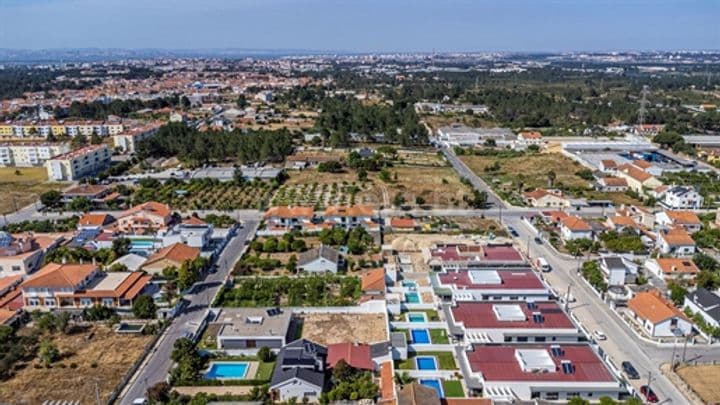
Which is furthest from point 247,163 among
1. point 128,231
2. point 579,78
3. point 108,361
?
point 579,78

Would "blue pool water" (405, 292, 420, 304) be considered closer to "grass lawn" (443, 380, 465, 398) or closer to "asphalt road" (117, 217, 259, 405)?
"grass lawn" (443, 380, 465, 398)

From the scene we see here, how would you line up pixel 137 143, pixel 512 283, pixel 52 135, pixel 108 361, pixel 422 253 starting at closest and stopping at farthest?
pixel 108 361 → pixel 512 283 → pixel 422 253 → pixel 137 143 → pixel 52 135

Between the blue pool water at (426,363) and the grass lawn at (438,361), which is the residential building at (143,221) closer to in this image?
the grass lawn at (438,361)

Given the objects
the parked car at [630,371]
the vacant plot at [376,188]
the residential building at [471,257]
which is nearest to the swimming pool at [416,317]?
the residential building at [471,257]

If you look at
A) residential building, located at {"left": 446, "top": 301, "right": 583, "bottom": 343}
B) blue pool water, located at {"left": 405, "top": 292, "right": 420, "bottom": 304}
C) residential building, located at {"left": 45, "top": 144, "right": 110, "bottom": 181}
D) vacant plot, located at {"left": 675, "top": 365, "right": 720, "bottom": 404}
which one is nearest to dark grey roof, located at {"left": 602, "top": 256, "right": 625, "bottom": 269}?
residential building, located at {"left": 446, "top": 301, "right": 583, "bottom": 343}

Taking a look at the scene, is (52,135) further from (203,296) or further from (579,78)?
(579,78)
